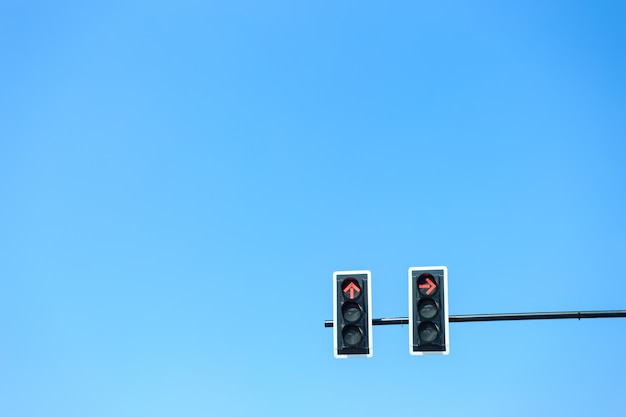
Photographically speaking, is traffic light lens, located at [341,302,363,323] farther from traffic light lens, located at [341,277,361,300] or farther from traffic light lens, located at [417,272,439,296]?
traffic light lens, located at [417,272,439,296]

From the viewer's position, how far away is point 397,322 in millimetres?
11258

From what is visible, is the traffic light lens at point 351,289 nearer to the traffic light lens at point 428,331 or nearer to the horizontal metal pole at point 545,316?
the traffic light lens at point 428,331

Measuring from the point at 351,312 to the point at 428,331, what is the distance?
117cm

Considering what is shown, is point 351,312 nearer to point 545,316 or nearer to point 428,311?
point 428,311

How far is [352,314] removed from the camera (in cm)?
1077

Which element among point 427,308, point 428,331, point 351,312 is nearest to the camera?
point 428,331

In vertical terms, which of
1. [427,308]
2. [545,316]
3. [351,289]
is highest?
[351,289]

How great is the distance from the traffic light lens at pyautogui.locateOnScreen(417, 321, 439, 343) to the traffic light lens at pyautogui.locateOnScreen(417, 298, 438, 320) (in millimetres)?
120

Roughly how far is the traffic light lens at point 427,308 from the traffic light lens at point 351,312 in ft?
2.94

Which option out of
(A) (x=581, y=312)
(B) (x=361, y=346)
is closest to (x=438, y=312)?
(B) (x=361, y=346)

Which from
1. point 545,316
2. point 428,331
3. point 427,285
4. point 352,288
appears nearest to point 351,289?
point 352,288

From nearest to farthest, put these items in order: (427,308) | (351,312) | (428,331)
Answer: (428,331), (427,308), (351,312)

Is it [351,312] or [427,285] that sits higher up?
[427,285]

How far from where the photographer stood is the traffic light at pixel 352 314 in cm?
1071
